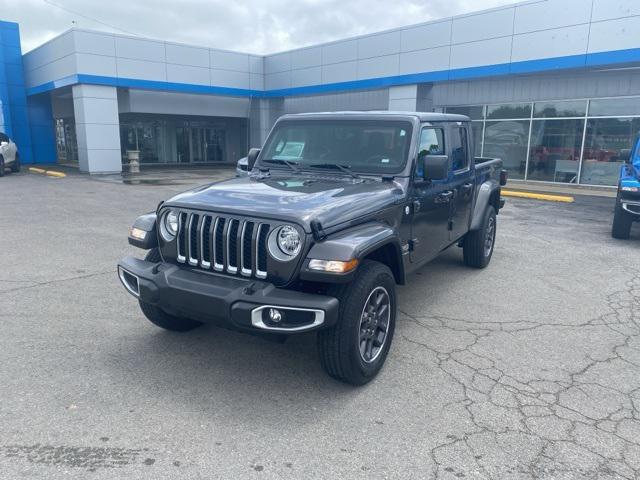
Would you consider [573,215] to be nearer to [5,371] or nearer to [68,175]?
[5,371]

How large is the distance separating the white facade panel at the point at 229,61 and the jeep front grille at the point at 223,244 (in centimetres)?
2276

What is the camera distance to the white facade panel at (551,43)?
1541cm

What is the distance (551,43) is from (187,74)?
51.5 ft

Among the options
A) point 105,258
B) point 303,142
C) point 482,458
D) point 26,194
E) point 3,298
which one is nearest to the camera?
point 482,458

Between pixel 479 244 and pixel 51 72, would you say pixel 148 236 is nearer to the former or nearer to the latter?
pixel 479 244

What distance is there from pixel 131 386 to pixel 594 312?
A: 14.9 ft

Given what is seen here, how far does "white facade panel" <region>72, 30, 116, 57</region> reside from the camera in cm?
1994

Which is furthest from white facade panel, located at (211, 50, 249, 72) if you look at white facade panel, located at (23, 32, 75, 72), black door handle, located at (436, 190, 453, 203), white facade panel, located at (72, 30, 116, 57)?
black door handle, located at (436, 190, 453, 203)

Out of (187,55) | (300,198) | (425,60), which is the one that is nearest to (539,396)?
(300,198)

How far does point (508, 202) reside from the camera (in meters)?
13.9

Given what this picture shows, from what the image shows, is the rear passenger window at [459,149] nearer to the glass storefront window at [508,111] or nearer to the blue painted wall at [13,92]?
the glass storefront window at [508,111]

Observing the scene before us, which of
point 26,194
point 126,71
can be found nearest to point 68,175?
point 126,71

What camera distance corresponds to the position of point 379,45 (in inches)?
806

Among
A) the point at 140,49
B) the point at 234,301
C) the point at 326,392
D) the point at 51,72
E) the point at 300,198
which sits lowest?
the point at 326,392
